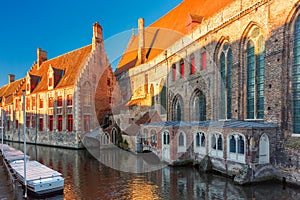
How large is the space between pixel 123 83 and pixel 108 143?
12434mm

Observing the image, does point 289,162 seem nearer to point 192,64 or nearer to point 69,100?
point 192,64

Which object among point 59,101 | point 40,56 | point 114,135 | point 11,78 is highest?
point 40,56

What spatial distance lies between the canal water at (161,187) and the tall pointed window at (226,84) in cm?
493

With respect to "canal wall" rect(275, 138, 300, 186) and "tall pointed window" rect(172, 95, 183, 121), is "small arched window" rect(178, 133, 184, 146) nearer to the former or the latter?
"tall pointed window" rect(172, 95, 183, 121)

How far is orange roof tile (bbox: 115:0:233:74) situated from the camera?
21.3 m

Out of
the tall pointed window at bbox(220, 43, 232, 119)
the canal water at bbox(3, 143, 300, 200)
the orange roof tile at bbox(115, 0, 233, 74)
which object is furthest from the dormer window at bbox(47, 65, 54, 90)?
the tall pointed window at bbox(220, 43, 232, 119)

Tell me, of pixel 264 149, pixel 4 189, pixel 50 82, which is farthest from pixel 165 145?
pixel 50 82

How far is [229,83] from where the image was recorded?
16.3 meters

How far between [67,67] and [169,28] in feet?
49.5

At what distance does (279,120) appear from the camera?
12.0 m

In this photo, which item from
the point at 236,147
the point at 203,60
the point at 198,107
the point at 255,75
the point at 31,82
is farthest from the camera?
the point at 31,82

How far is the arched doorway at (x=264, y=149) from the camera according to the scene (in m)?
11.9

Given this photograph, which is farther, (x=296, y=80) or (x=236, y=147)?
(x=236, y=147)

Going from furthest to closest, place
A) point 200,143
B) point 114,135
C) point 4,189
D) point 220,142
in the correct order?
point 114,135, point 200,143, point 220,142, point 4,189
